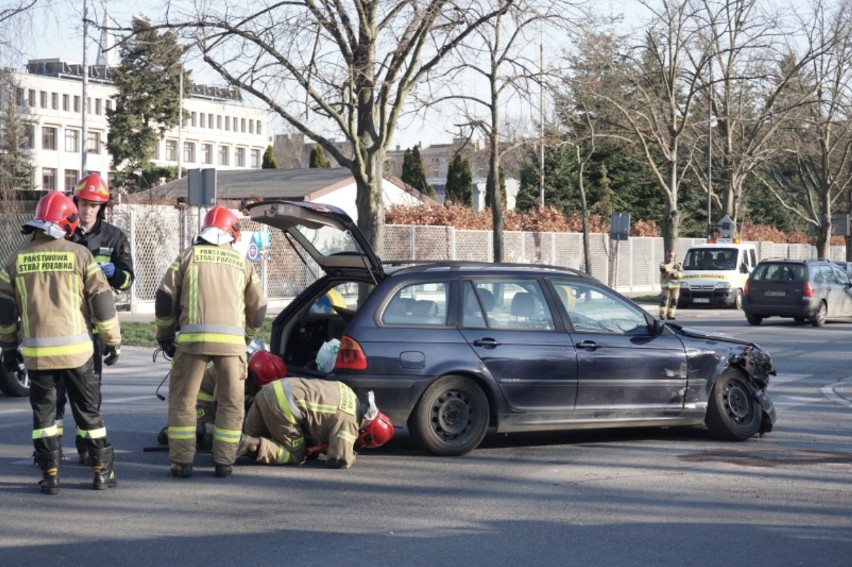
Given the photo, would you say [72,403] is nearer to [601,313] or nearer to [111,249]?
[111,249]

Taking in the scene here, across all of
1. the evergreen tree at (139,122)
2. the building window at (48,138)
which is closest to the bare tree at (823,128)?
the evergreen tree at (139,122)

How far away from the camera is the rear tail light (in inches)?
341

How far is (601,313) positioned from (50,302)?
14.7 feet

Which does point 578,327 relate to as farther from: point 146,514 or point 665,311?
point 665,311

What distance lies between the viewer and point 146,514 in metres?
6.86

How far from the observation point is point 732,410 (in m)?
10.0

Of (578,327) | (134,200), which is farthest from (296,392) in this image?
(134,200)

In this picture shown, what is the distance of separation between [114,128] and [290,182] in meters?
27.9

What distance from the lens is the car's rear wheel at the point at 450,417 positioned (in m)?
8.86

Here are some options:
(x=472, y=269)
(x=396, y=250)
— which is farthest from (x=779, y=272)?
(x=472, y=269)

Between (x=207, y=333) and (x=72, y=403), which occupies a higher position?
(x=207, y=333)

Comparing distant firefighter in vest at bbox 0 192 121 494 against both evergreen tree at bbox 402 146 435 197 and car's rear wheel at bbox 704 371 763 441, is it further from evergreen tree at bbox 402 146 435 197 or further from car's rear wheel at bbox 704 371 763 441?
evergreen tree at bbox 402 146 435 197

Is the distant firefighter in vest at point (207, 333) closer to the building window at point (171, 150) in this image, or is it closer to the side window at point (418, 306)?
the side window at point (418, 306)

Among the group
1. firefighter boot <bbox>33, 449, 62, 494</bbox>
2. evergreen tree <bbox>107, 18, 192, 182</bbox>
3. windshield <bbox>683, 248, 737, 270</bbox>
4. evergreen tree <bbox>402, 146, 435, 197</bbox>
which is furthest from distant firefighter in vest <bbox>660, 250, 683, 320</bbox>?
evergreen tree <bbox>107, 18, 192, 182</bbox>
